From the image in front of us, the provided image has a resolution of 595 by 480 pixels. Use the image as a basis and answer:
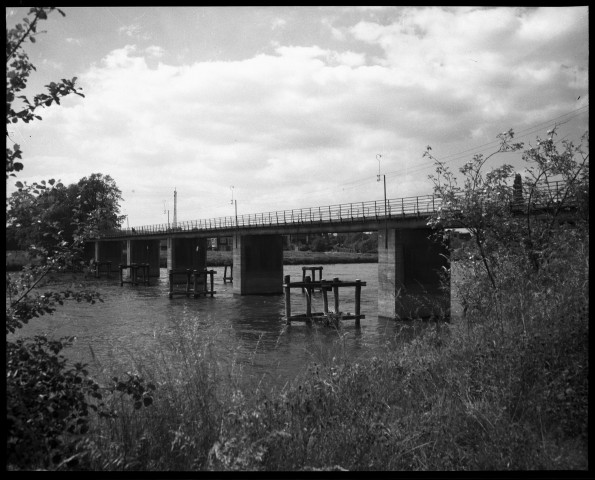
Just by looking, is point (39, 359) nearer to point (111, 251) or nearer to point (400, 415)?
point (400, 415)

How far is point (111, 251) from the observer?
85.9 m

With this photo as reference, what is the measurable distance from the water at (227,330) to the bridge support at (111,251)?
4074cm

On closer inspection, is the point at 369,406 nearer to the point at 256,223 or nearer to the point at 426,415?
the point at 426,415

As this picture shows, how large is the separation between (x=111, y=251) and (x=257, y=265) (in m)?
45.3

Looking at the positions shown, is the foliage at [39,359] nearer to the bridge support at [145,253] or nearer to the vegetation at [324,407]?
the vegetation at [324,407]

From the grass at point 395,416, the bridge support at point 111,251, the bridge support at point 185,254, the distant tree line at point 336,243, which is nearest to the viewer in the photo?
the grass at point 395,416

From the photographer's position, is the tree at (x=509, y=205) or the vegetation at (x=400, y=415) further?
the tree at (x=509, y=205)

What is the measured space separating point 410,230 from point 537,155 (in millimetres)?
21618

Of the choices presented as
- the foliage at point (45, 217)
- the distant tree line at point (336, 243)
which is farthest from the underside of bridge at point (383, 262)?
the distant tree line at point (336, 243)

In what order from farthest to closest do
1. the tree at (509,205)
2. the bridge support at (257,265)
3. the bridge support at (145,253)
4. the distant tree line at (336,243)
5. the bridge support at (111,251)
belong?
the distant tree line at (336,243), the bridge support at (111,251), the bridge support at (145,253), the bridge support at (257,265), the tree at (509,205)

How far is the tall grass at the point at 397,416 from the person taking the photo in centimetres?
443

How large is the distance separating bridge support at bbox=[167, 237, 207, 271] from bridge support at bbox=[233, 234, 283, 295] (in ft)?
45.7

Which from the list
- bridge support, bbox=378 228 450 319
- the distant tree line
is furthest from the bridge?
the distant tree line

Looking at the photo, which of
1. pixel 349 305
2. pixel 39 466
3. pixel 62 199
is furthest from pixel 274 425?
pixel 349 305
